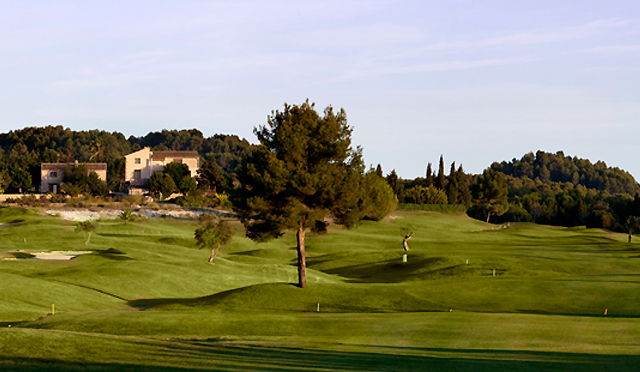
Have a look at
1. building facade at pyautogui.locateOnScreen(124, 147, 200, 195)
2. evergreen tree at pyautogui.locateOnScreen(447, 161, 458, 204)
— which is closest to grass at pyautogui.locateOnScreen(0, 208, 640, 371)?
building facade at pyautogui.locateOnScreen(124, 147, 200, 195)

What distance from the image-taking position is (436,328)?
20281 mm

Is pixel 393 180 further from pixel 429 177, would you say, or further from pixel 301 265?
pixel 301 265

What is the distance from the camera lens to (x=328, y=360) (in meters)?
14.3

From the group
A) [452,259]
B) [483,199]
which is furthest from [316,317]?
[483,199]

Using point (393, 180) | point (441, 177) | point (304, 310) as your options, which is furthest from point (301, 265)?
point (441, 177)

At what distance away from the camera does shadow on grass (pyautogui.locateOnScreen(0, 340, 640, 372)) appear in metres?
12.3

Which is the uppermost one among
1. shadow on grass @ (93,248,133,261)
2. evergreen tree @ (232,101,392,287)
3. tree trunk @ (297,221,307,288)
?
evergreen tree @ (232,101,392,287)

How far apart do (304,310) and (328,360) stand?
53.5ft

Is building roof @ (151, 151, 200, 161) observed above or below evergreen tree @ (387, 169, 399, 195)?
above

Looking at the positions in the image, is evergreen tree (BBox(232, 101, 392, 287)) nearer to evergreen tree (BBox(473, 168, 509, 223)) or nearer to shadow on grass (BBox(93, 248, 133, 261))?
shadow on grass (BBox(93, 248, 133, 261))

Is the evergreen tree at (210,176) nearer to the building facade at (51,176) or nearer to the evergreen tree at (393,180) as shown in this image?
the building facade at (51,176)

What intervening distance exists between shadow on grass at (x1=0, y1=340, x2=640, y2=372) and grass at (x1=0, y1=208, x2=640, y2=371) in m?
0.05

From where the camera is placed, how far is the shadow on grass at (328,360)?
40.4ft

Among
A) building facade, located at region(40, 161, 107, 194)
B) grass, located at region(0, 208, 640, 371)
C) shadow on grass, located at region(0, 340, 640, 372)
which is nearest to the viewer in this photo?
shadow on grass, located at region(0, 340, 640, 372)
